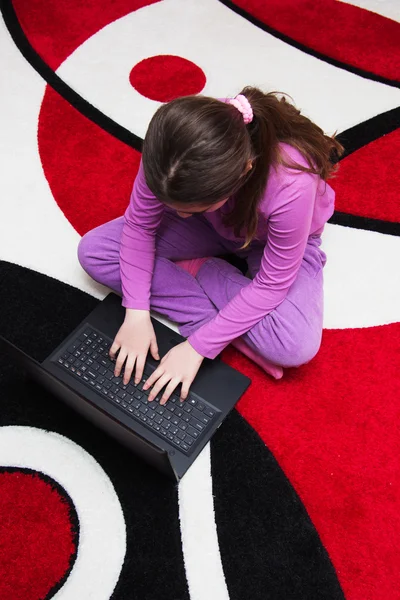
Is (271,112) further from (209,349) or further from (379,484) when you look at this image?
(379,484)

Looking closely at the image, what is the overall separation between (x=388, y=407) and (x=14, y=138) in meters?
0.99

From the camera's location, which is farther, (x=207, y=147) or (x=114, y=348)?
(x=114, y=348)

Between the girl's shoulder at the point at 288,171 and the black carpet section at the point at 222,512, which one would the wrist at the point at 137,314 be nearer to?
the black carpet section at the point at 222,512

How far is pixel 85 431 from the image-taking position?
3.28ft

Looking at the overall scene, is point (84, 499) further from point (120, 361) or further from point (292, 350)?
point (292, 350)

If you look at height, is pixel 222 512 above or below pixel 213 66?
below

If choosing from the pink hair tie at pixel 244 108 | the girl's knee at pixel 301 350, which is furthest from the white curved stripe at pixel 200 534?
the pink hair tie at pixel 244 108

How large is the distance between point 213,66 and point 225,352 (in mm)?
778

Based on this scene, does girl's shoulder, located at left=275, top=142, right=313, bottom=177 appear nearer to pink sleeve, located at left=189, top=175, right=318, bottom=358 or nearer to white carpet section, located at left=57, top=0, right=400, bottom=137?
pink sleeve, located at left=189, top=175, right=318, bottom=358

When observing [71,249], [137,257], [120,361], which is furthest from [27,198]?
[120,361]

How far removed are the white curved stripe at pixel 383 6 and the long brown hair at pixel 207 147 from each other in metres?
0.98

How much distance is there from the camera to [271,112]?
810 mm

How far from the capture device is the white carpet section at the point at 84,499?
35.1 inches

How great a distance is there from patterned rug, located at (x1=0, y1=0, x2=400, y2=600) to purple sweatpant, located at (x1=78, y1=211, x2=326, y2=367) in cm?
8
